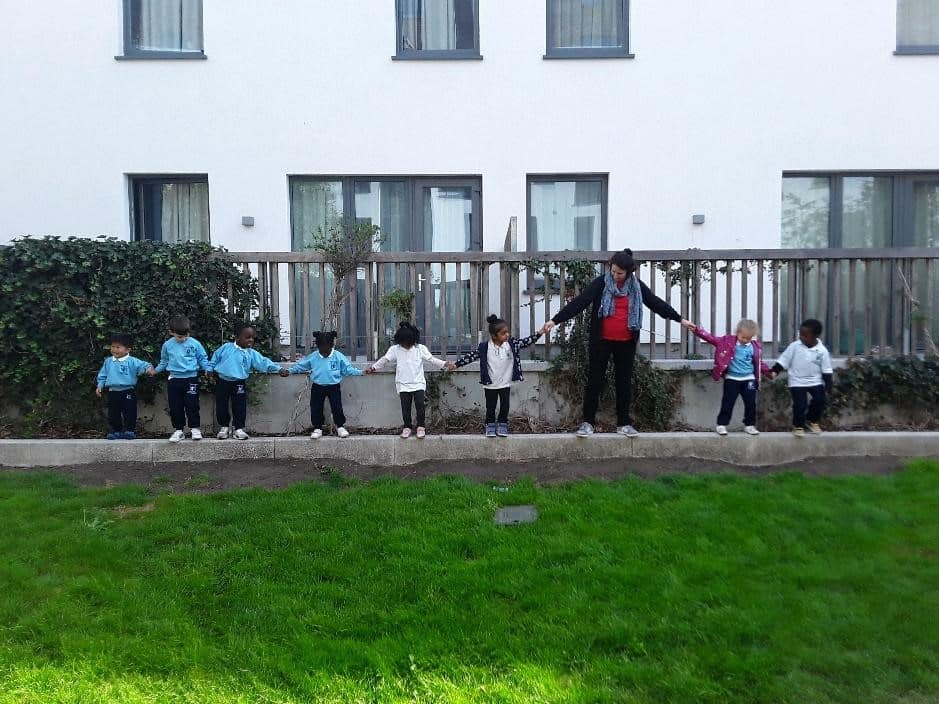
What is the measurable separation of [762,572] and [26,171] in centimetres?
996

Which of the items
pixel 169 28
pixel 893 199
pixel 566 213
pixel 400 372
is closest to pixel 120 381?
pixel 400 372

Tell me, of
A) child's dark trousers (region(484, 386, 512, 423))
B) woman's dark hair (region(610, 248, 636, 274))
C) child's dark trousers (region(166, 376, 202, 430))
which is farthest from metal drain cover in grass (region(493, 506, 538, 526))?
child's dark trousers (region(166, 376, 202, 430))

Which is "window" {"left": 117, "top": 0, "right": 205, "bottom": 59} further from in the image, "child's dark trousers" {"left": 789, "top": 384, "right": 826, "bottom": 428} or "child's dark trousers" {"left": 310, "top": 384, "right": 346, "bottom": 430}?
"child's dark trousers" {"left": 789, "top": 384, "right": 826, "bottom": 428}

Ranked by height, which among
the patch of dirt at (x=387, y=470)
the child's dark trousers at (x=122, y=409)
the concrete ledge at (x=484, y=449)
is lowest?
the patch of dirt at (x=387, y=470)

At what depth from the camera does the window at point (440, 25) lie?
9.66m

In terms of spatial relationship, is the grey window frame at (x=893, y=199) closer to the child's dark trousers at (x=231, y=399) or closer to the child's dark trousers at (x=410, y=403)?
the child's dark trousers at (x=410, y=403)

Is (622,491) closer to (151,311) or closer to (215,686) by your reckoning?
(215,686)

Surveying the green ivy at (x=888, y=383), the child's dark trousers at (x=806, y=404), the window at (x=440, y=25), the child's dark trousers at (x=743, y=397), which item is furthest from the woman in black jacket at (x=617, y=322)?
the window at (x=440, y=25)

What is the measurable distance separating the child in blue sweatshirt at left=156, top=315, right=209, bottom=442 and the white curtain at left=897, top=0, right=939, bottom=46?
9.49 meters

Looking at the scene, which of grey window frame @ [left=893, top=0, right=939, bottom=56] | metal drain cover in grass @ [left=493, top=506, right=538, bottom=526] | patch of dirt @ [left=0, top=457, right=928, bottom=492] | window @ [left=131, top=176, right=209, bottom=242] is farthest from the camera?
window @ [left=131, top=176, right=209, bottom=242]

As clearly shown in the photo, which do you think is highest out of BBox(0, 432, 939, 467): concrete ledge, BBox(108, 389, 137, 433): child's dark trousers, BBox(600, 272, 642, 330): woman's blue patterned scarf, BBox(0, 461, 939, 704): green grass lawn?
BBox(600, 272, 642, 330): woman's blue patterned scarf

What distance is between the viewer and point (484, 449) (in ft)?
22.3

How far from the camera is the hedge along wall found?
7117 mm

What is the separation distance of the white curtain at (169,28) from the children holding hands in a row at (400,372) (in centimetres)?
479
